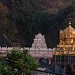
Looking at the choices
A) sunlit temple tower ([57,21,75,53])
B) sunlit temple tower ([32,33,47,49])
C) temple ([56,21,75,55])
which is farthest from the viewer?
sunlit temple tower ([32,33,47,49])

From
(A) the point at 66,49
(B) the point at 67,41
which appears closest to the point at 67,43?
(B) the point at 67,41

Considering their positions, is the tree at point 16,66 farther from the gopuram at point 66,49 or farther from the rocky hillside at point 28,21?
the rocky hillside at point 28,21

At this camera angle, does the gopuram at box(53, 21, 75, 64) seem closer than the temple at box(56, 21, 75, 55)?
Yes

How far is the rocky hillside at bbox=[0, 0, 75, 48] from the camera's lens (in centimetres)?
5150

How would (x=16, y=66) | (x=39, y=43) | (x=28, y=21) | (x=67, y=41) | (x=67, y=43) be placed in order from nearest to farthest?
(x=16, y=66)
(x=67, y=43)
(x=67, y=41)
(x=39, y=43)
(x=28, y=21)

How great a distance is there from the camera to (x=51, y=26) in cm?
5225

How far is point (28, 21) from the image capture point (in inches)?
2148

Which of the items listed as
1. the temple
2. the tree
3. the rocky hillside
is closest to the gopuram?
the temple

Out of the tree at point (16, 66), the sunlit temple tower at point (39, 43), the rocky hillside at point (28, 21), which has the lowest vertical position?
the tree at point (16, 66)

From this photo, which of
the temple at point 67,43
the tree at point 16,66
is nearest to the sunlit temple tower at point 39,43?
the temple at point 67,43

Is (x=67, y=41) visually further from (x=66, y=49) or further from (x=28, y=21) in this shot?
(x=28, y=21)

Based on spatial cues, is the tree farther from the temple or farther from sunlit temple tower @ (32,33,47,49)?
sunlit temple tower @ (32,33,47,49)

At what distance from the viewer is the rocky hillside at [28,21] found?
2028 inches

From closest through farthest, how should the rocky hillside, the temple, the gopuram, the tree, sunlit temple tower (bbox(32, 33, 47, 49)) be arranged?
the tree → the gopuram → the temple → sunlit temple tower (bbox(32, 33, 47, 49)) → the rocky hillside
